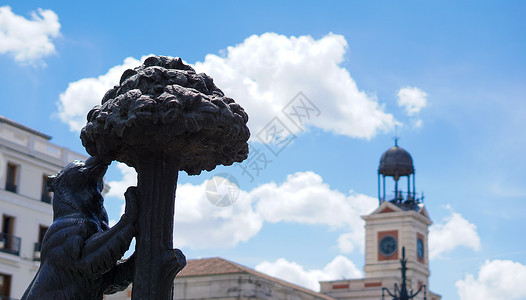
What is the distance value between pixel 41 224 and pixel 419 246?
32655 mm

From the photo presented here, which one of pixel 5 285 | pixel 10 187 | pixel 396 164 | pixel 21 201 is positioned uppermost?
pixel 396 164

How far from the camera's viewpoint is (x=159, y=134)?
5.78 metres

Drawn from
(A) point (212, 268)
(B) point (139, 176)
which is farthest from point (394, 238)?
(B) point (139, 176)

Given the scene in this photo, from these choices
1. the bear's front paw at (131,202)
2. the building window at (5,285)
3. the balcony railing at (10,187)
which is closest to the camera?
the bear's front paw at (131,202)

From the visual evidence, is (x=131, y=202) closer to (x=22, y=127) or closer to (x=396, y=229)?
(x=22, y=127)

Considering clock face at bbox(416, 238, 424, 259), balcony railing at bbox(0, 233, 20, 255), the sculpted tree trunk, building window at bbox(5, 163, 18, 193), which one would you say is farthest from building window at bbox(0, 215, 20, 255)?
clock face at bbox(416, 238, 424, 259)

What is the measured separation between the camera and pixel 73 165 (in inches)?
245

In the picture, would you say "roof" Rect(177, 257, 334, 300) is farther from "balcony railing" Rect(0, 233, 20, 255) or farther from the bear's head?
the bear's head

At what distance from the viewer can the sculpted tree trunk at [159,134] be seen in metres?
5.75

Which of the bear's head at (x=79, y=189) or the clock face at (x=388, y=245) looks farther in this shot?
the clock face at (x=388, y=245)

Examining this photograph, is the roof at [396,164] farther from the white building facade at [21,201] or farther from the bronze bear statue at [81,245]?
the bronze bear statue at [81,245]

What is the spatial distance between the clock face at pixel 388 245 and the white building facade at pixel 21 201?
29.6 metres

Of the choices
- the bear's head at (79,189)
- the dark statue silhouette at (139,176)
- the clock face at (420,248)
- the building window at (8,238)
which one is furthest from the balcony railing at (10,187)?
the clock face at (420,248)

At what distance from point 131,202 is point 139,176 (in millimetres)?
227
